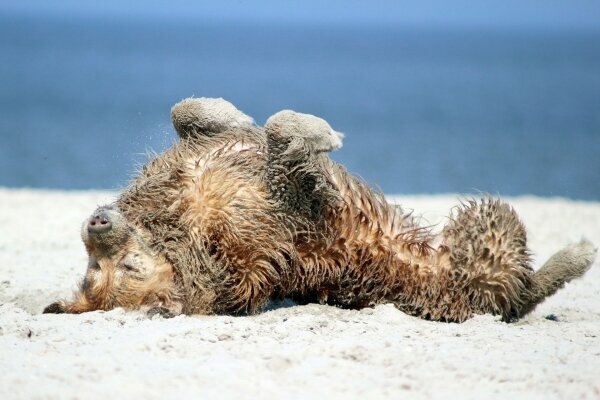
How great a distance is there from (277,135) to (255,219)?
1.92 ft

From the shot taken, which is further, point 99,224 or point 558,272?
point 558,272

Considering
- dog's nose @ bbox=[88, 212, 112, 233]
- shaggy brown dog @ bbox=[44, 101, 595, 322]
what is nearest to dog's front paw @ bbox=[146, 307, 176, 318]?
shaggy brown dog @ bbox=[44, 101, 595, 322]

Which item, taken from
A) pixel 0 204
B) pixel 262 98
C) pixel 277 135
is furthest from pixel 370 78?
pixel 277 135

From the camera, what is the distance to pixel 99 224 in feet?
18.9

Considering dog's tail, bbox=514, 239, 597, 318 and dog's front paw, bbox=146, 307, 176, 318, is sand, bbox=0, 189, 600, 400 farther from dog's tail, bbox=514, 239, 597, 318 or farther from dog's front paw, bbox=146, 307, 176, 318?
dog's tail, bbox=514, 239, 597, 318

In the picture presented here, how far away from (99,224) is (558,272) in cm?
329

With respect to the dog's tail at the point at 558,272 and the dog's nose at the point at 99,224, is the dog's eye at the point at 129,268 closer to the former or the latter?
the dog's nose at the point at 99,224

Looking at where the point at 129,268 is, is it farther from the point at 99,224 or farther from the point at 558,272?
the point at 558,272

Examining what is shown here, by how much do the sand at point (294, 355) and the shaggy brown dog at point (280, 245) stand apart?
170 mm

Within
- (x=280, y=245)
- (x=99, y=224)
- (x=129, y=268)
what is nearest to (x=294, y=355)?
(x=280, y=245)

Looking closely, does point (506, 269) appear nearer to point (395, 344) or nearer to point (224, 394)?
point (395, 344)

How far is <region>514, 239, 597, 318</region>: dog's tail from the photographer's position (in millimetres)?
6465

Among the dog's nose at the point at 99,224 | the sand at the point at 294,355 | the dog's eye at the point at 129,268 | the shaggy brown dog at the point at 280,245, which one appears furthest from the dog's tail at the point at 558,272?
the dog's nose at the point at 99,224

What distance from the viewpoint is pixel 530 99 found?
6106 cm
